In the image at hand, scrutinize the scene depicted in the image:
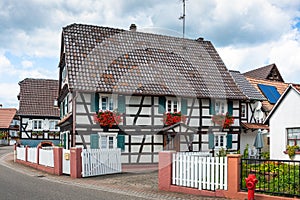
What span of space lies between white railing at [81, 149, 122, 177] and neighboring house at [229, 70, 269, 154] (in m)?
12.2

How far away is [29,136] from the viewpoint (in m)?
41.2

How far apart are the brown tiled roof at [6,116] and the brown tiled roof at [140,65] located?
143 feet

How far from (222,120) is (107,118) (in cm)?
801

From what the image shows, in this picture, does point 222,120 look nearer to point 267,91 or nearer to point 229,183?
point 267,91

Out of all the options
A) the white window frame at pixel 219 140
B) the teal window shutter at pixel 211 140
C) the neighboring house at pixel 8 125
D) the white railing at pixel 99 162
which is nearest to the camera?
the white railing at pixel 99 162

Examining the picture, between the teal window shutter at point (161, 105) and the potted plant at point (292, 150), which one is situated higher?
the teal window shutter at point (161, 105)

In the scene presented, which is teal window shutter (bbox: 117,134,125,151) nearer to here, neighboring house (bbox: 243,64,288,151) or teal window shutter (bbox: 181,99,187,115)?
teal window shutter (bbox: 181,99,187,115)

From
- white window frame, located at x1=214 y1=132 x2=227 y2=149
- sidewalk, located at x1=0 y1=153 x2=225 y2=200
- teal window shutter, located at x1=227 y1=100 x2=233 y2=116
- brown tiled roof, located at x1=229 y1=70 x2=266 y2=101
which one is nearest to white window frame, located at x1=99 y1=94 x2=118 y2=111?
sidewalk, located at x1=0 y1=153 x2=225 y2=200

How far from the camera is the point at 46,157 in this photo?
2000 centimetres

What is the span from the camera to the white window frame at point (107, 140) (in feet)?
74.3

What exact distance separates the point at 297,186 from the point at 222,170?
6.69 ft

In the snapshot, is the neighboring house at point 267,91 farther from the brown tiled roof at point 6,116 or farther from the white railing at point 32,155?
the brown tiled roof at point 6,116

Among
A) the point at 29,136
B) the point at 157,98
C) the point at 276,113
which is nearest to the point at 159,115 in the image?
the point at 157,98

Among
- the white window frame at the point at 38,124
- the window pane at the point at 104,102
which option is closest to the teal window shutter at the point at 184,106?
the window pane at the point at 104,102
